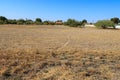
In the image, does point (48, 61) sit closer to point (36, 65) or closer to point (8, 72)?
point (36, 65)

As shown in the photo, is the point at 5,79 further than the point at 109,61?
No

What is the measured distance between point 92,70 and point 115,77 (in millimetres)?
840

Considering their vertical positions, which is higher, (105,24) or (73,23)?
(105,24)

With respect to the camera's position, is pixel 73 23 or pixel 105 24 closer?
pixel 105 24

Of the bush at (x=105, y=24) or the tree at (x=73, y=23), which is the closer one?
the bush at (x=105, y=24)

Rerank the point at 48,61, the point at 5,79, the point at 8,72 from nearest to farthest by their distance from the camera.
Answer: the point at 5,79 < the point at 8,72 < the point at 48,61

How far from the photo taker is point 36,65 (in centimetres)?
802

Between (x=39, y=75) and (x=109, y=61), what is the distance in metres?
3.44

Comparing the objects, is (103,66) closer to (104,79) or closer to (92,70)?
(92,70)

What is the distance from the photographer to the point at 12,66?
25.6ft

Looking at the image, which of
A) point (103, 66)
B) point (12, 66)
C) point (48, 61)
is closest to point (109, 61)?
point (103, 66)

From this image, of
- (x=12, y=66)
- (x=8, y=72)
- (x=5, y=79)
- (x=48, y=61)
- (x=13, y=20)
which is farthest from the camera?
(x=13, y=20)

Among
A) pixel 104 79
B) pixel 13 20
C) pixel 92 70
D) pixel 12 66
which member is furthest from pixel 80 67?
pixel 13 20

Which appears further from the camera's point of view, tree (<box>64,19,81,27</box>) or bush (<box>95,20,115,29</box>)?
tree (<box>64,19,81,27</box>)
